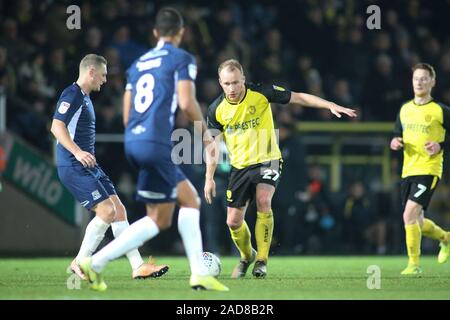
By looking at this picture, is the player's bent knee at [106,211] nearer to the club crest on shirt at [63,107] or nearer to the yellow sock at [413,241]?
the club crest on shirt at [63,107]

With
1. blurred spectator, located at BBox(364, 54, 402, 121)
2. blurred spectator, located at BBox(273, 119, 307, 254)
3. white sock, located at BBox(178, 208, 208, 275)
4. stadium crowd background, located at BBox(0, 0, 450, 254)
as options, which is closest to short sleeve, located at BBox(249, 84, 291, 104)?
white sock, located at BBox(178, 208, 208, 275)

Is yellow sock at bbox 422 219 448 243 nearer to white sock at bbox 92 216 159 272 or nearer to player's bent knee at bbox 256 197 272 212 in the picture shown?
player's bent knee at bbox 256 197 272 212

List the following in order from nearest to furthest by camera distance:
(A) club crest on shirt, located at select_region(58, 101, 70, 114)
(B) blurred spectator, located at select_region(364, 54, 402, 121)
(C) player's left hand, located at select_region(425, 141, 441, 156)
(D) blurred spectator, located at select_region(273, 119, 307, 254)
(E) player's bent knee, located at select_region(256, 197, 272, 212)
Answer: (A) club crest on shirt, located at select_region(58, 101, 70, 114) → (E) player's bent knee, located at select_region(256, 197, 272, 212) → (C) player's left hand, located at select_region(425, 141, 441, 156) → (D) blurred spectator, located at select_region(273, 119, 307, 254) → (B) blurred spectator, located at select_region(364, 54, 402, 121)

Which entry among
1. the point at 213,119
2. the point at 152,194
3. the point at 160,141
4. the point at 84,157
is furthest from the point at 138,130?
the point at 213,119

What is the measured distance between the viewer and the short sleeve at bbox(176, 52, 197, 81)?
7.25 metres

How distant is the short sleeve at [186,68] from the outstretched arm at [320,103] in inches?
60.4

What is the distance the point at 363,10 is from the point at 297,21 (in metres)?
1.61

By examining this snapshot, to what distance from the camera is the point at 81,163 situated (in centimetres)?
854

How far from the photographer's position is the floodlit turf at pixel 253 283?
24.1 ft

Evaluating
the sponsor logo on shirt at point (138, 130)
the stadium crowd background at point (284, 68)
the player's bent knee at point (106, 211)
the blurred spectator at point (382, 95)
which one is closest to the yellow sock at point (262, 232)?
the player's bent knee at point (106, 211)

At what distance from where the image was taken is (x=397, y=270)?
423 inches

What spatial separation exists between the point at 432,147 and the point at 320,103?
195cm

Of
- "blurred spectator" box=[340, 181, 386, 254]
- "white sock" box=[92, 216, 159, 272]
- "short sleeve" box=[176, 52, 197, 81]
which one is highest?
"short sleeve" box=[176, 52, 197, 81]
